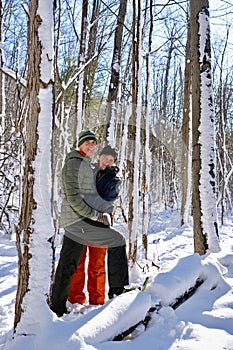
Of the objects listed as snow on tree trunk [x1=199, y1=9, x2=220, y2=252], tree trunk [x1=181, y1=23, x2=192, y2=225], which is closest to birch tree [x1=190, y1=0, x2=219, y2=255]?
snow on tree trunk [x1=199, y1=9, x2=220, y2=252]

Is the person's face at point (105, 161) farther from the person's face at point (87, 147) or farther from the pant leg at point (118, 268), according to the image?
the pant leg at point (118, 268)

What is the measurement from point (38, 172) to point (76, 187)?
0.69 metres

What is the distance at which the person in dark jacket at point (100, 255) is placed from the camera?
3.12 meters

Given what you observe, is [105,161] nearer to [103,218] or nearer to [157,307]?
[103,218]

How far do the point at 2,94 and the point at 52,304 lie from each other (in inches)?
253

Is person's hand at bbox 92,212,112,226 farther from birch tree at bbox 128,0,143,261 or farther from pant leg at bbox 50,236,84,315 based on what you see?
birch tree at bbox 128,0,143,261

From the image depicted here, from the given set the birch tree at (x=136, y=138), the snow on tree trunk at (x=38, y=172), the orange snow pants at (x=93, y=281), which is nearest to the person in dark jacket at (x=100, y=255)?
the orange snow pants at (x=93, y=281)

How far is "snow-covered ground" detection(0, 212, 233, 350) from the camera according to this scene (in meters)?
1.96

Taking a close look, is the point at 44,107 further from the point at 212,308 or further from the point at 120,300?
the point at 212,308

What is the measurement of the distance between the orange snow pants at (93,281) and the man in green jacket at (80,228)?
0.12 metres

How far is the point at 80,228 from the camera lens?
9.66 ft

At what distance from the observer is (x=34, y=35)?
2.25 meters

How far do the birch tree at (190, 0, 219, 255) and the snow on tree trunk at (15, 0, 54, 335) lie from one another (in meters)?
2.63

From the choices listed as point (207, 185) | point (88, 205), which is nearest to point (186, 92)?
point (207, 185)
